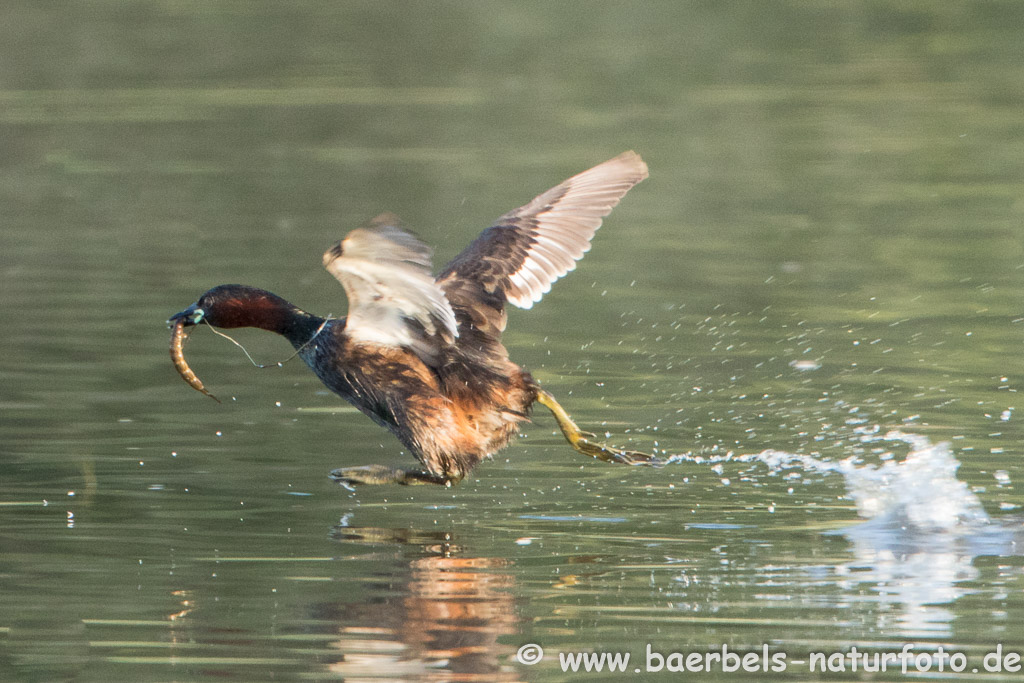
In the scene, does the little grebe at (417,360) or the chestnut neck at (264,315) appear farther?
the chestnut neck at (264,315)

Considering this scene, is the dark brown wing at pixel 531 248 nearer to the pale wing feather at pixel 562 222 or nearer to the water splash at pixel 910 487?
the pale wing feather at pixel 562 222

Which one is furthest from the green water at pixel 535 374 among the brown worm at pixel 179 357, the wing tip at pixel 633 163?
the wing tip at pixel 633 163

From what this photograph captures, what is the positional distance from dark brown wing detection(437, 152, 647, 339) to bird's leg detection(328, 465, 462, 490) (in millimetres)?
699

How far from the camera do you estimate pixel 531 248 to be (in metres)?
7.87

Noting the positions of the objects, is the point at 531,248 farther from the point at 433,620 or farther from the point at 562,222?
the point at 433,620

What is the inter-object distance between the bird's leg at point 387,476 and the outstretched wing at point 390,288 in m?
0.51

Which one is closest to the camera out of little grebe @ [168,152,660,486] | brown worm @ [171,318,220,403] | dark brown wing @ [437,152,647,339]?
little grebe @ [168,152,660,486]

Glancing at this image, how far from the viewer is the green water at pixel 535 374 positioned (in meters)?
5.75

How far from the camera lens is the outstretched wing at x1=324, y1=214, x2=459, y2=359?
19.6 ft

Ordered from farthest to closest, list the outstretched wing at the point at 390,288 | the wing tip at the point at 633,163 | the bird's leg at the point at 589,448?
the wing tip at the point at 633,163, the bird's leg at the point at 589,448, the outstretched wing at the point at 390,288

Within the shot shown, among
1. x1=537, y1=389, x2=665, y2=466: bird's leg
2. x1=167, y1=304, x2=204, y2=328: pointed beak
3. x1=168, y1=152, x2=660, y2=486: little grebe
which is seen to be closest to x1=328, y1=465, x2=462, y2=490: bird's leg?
x1=168, y1=152, x2=660, y2=486: little grebe

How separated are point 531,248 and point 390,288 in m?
1.64

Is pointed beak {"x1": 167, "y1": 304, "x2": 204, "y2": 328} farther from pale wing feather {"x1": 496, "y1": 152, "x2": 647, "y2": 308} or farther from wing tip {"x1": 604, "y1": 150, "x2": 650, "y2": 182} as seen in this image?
wing tip {"x1": 604, "y1": 150, "x2": 650, "y2": 182}

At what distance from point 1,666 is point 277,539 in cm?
141
